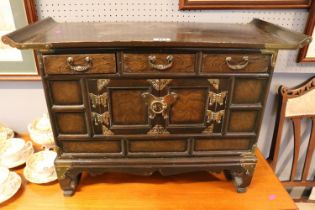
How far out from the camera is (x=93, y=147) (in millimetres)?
1007

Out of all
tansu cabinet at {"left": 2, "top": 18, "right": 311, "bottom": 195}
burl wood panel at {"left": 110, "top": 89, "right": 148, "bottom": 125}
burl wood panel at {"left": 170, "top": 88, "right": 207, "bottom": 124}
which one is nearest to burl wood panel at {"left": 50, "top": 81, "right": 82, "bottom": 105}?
tansu cabinet at {"left": 2, "top": 18, "right": 311, "bottom": 195}

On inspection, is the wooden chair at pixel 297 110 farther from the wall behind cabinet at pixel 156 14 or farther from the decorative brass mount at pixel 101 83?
the decorative brass mount at pixel 101 83

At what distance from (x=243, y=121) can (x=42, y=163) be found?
0.87 meters

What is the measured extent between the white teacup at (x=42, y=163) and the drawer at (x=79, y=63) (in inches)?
18.6

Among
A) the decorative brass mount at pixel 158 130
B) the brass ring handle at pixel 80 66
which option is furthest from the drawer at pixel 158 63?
the decorative brass mount at pixel 158 130

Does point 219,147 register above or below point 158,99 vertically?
below

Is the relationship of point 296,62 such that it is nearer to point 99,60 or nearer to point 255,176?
point 255,176

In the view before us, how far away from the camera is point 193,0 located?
113cm

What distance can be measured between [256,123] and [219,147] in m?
0.17

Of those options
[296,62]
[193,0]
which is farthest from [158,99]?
[296,62]

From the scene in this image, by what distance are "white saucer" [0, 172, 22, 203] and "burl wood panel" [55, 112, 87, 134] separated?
330 millimetres

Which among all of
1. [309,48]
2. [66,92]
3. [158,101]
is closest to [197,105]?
[158,101]

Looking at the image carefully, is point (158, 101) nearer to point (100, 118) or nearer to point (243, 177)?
point (100, 118)

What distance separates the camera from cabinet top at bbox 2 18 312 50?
2.65 ft
